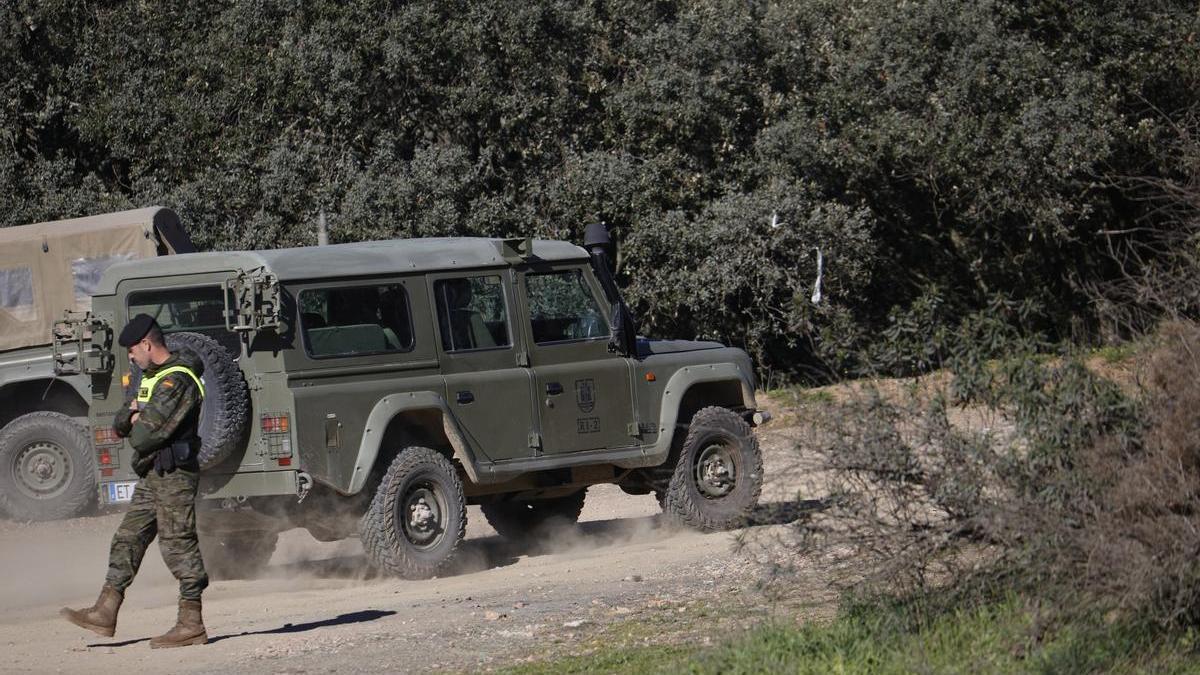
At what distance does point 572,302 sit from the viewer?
1111cm

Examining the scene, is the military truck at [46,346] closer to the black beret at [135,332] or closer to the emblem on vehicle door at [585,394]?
the emblem on vehicle door at [585,394]

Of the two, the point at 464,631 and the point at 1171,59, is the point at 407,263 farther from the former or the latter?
the point at 1171,59

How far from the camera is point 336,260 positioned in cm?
1006

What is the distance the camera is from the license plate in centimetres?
984

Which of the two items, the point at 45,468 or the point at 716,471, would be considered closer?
the point at 716,471

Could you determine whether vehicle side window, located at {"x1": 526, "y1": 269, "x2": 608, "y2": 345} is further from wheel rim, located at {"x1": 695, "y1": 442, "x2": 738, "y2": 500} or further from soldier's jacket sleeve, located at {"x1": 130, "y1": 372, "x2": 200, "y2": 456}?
soldier's jacket sleeve, located at {"x1": 130, "y1": 372, "x2": 200, "y2": 456}

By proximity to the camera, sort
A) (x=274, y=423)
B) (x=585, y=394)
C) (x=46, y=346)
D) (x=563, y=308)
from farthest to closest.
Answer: (x=46, y=346)
(x=563, y=308)
(x=585, y=394)
(x=274, y=423)

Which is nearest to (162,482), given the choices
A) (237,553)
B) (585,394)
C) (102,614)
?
(102,614)

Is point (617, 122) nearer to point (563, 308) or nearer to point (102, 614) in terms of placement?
point (563, 308)

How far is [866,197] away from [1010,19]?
10.8 ft

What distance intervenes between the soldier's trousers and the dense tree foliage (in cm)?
1155

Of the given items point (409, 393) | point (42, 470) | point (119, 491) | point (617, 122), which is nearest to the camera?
point (119, 491)

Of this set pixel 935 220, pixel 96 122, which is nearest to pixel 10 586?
pixel 96 122

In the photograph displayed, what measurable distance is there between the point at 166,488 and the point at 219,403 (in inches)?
57.6
